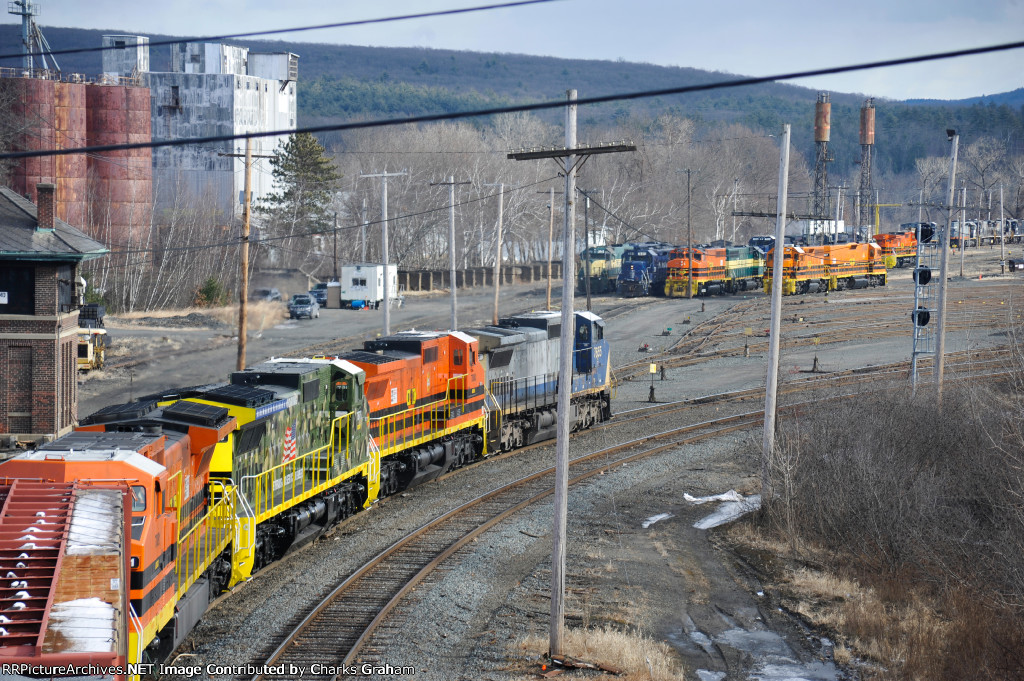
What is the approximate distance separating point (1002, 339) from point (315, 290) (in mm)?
44582

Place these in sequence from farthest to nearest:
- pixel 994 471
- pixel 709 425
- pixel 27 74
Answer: pixel 27 74, pixel 709 425, pixel 994 471

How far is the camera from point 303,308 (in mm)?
62031

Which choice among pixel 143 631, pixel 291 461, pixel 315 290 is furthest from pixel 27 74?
pixel 143 631

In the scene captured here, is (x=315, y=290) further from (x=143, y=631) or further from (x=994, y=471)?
(x=143, y=631)

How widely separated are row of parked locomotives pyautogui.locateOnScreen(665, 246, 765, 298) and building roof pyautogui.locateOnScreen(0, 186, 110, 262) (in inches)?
1696

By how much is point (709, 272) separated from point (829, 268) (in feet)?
25.2

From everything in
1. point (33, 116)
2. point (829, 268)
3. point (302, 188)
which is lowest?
point (829, 268)

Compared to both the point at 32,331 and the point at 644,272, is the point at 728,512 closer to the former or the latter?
the point at 32,331

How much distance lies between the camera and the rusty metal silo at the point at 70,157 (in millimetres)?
63000

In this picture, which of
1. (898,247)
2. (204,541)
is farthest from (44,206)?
(898,247)

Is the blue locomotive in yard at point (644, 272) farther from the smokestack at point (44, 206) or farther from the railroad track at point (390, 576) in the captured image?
the smokestack at point (44, 206)

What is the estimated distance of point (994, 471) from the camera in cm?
2147

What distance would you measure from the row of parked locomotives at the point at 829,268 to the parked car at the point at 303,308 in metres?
28.2

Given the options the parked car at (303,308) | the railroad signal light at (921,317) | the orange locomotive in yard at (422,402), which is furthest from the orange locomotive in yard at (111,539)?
the parked car at (303,308)
